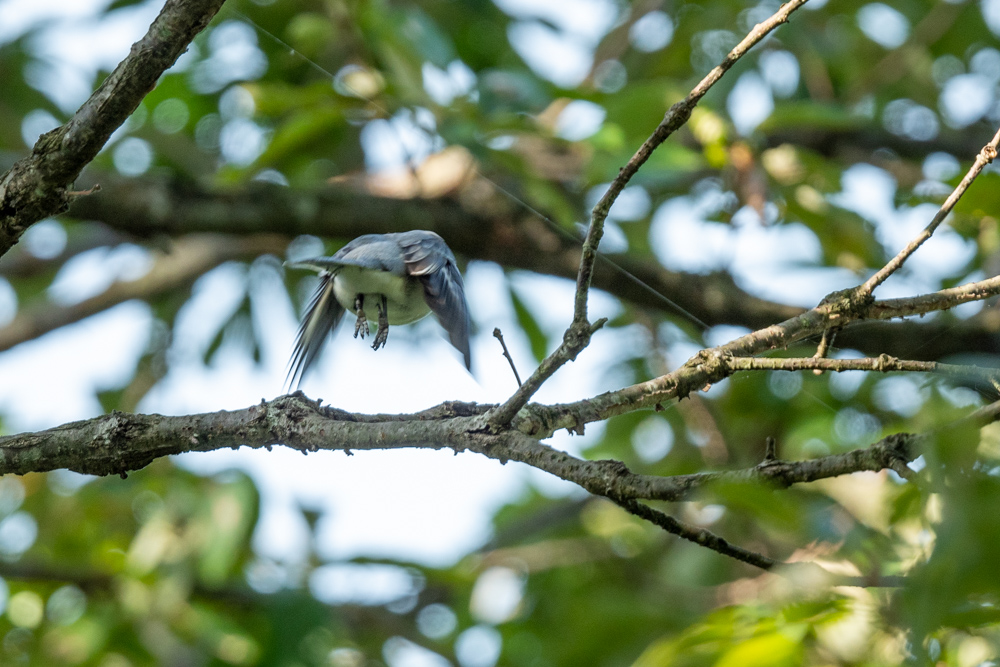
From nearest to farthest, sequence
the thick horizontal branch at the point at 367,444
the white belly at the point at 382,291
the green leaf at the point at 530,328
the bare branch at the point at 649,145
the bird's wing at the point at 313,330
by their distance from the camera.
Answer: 1. the thick horizontal branch at the point at 367,444
2. the bare branch at the point at 649,145
3. the white belly at the point at 382,291
4. the bird's wing at the point at 313,330
5. the green leaf at the point at 530,328

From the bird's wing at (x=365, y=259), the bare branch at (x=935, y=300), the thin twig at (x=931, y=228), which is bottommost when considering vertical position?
the bare branch at (x=935, y=300)

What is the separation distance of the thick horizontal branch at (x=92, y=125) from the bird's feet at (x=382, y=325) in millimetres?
612

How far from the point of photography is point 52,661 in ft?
14.2

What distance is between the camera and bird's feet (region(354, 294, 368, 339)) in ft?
5.64

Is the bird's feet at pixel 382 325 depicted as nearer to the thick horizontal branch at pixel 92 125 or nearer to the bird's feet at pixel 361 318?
the bird's feet at pixel 361 318

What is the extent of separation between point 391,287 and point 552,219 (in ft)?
5.50

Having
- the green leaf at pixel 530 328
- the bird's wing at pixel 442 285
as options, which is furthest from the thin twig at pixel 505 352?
the green leaf at pixel 530 328

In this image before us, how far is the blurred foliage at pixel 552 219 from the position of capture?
9.87 ft

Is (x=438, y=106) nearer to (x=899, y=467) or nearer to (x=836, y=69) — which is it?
(x=899, y=467)

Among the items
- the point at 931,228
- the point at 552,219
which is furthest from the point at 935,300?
the point at 552,219

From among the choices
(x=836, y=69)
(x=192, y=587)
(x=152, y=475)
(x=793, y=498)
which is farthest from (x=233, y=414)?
(x=836, y=69)

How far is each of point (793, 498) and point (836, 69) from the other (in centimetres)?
446

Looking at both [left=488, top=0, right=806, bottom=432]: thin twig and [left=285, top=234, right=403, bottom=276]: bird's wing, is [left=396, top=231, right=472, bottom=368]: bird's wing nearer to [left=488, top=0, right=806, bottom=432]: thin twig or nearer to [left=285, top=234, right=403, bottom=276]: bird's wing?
[left=285, top=234, right=403, bottom=276]: bird's wing

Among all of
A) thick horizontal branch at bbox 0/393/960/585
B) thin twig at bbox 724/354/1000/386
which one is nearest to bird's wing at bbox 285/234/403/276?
thick horizontal branch at bbox 0/393/960/585
